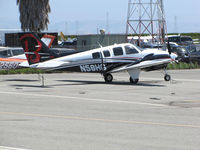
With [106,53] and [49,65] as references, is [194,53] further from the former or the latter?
[49,65]

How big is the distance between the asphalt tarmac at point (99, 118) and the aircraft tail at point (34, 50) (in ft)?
6.39

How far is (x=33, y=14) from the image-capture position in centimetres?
4609

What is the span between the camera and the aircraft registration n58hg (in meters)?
24.2

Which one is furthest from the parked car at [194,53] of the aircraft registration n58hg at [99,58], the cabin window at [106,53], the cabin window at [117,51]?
the cabin window at [106,53]

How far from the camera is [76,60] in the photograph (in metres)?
24.2

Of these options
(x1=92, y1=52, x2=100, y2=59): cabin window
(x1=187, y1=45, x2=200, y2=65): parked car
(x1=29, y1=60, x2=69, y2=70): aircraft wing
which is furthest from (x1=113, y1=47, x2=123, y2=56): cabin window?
(x1=187, y1=45, x2=200, y2=65): parked car

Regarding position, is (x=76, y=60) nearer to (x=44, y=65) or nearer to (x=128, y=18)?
(x=44, y=65)

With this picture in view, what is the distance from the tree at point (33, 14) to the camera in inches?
1818

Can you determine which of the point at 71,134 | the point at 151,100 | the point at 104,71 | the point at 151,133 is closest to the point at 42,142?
the point at 71,134

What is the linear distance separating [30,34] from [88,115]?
1187 centimetres

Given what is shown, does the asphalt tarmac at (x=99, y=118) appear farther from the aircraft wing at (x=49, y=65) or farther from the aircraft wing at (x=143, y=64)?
the aircraft wing at (x=143, y=64)

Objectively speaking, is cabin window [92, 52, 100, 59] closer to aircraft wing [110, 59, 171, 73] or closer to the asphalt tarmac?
aircraft wing [110, 59, 171, 73]

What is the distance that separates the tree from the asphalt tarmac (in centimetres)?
2366

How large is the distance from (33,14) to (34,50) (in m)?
22.3
